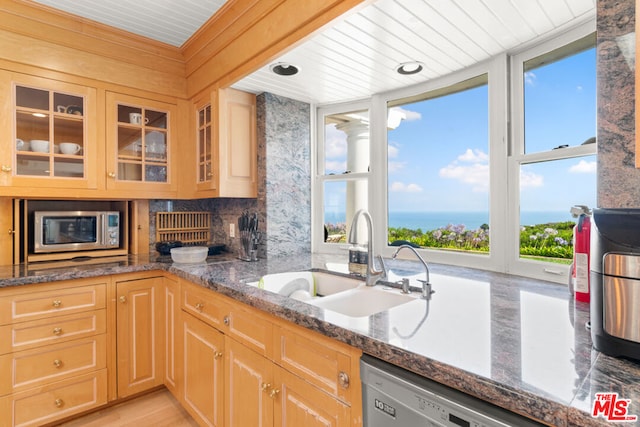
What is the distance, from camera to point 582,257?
43.7 inches

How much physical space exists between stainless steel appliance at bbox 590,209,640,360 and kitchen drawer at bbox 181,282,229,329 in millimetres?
1370

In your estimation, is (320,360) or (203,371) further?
(203,371)

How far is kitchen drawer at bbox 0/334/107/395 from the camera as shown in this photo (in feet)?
5.84

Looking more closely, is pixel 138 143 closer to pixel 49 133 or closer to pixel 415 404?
pixel 49 133

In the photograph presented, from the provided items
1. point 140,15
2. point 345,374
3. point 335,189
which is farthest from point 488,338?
point 140,15

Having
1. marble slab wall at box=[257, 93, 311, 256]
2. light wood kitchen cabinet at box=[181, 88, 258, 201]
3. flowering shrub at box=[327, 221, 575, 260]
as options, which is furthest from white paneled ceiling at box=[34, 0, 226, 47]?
flowering shrub at box=[327, 221, 575, 260]

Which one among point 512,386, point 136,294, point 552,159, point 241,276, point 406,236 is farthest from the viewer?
point 406,236

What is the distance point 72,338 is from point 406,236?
2157mm

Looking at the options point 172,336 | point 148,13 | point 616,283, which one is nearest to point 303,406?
point 616,283

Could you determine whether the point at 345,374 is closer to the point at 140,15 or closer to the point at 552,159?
the point at 552,159

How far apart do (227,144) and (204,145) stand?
1.01 feet

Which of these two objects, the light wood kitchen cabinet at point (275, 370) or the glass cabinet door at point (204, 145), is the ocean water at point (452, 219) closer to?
the light wood kitchen cabinet at point (275, 370)

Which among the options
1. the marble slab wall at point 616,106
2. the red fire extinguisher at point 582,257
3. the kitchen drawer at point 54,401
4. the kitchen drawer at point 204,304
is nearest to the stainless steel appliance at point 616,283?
the marble slab wall at point 616,106

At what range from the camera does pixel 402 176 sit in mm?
2322
